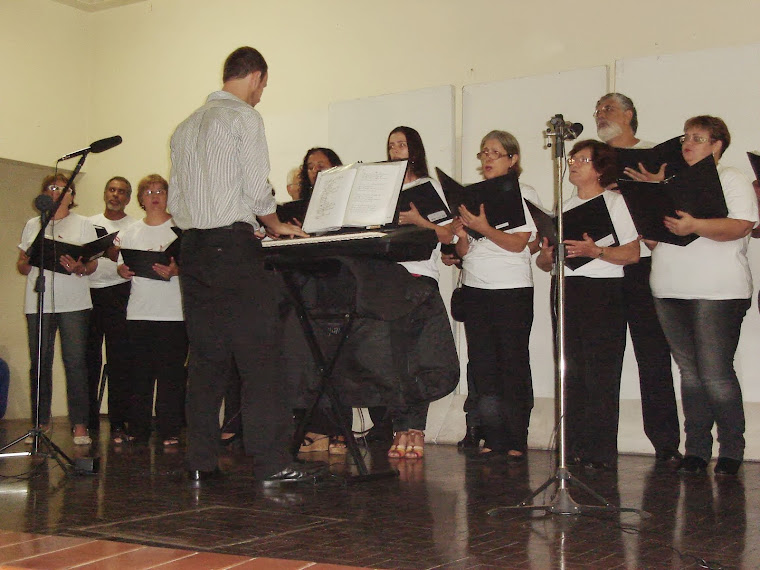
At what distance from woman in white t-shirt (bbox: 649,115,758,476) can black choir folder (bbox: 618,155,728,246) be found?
1.6 inches

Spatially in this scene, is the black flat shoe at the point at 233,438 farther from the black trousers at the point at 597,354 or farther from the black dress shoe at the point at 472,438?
the black trousers at the point at 597,354

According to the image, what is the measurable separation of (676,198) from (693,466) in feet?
3.94

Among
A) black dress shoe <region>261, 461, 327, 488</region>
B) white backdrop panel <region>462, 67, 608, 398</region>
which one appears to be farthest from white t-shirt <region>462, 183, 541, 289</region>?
black dress shoe <region>261, 461, 327, 488</region>

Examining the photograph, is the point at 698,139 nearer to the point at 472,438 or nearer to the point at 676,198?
the point at 676,198

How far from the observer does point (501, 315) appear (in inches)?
172

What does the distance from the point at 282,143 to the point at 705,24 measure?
2.96 metres

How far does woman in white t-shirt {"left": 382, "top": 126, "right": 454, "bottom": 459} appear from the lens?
4402 mm

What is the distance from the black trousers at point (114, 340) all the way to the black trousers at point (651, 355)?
299 centimetres

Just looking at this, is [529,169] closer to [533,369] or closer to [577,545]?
[533,369]

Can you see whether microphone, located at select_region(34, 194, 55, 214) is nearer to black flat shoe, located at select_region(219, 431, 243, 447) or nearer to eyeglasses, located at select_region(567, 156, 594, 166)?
black flat shoe, located at select_region(219, 431, 243, 447)

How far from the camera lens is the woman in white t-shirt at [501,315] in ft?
14.4

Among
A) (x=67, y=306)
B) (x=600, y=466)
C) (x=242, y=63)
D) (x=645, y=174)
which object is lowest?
(x=600, y=466)

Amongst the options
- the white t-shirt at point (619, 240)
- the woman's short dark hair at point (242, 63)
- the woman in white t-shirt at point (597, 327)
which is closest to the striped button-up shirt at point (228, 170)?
the woman's short dark hair at point (242, 63)

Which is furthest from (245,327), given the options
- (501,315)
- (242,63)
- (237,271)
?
(501,315)
